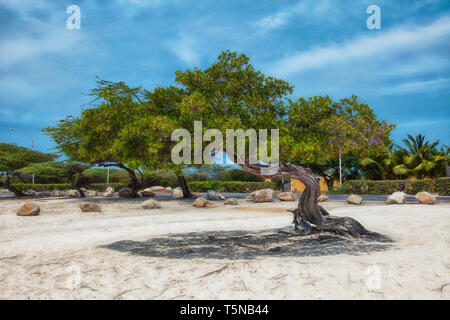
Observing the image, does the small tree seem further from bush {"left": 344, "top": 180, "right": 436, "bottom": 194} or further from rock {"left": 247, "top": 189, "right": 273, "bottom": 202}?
bush {"left": 344, "top": 180, "right": 436, "bottom": 194}

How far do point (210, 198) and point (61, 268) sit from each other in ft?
74.2

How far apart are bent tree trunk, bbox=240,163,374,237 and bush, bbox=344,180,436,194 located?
25.6m

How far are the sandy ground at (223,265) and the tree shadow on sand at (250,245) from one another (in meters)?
0.03

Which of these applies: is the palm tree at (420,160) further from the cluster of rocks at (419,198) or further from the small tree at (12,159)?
the small tree at (12,159)

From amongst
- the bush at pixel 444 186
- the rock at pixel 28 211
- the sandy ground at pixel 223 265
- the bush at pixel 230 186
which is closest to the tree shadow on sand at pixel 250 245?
the sandy ground at pixel 223 265

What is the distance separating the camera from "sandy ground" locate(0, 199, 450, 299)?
580cm

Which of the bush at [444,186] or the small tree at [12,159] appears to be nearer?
the bush at [444,186]

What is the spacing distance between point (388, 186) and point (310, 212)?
87.8 feet

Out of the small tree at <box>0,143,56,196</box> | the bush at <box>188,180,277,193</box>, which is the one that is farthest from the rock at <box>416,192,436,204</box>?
the small tree at <box>0,143,56,196</box>

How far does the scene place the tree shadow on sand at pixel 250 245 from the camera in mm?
8646

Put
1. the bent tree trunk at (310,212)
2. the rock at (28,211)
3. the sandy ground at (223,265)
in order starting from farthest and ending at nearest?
the rock at (28,211)
the bent tree trunk at (310,212)
the sandy ground at (223,265)

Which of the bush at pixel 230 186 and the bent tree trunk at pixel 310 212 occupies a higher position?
the bent tree trunk at pixel 310 212

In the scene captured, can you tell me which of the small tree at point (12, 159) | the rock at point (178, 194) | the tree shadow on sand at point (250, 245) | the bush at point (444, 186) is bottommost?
the rock at point (178, 194)

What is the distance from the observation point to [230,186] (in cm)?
4344
